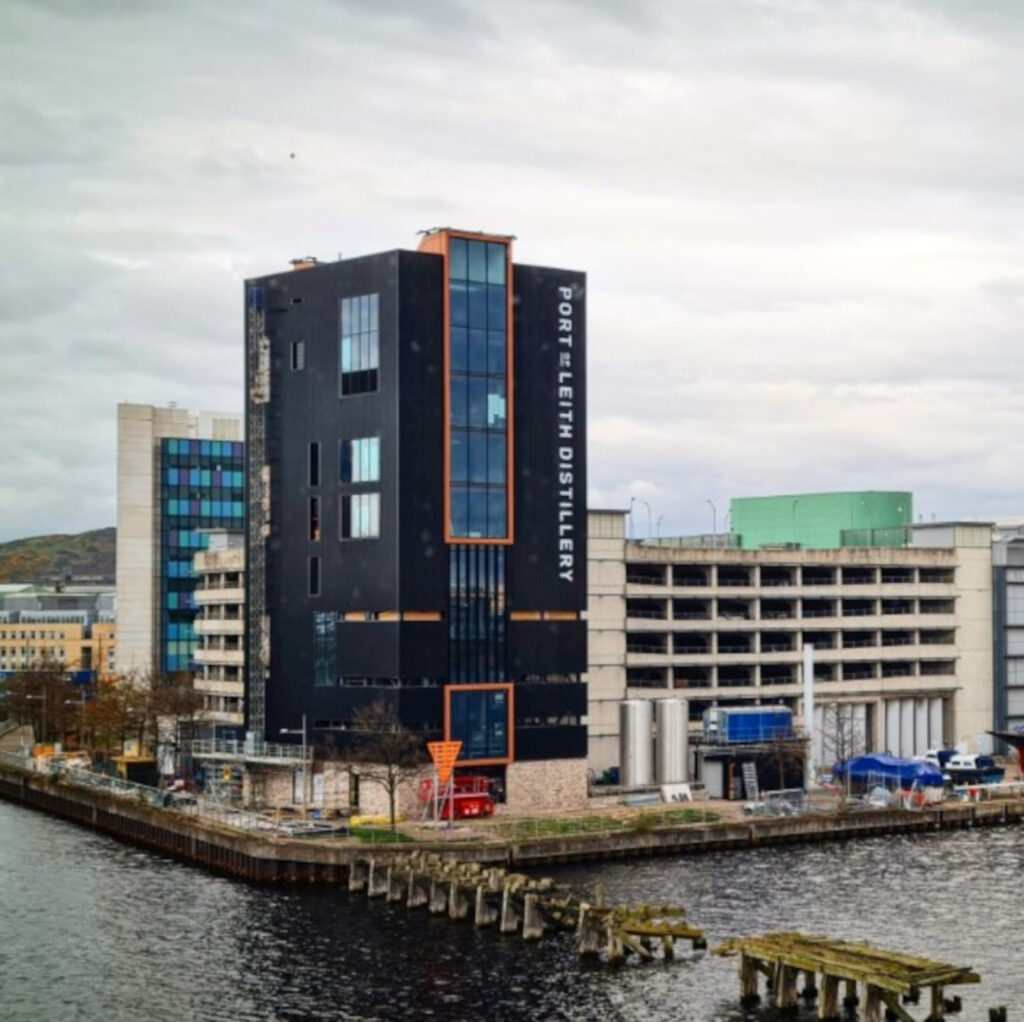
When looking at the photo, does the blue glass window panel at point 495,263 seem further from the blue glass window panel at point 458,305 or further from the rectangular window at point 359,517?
the rectangular window at point 359,517

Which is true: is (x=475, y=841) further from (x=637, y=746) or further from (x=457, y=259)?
(x=457, y=259)

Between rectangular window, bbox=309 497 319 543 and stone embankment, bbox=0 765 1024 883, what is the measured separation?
76.6 feet

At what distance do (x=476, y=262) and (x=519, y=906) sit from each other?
5549 cm

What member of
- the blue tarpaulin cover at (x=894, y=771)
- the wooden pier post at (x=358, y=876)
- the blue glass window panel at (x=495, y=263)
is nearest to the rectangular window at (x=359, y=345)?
the blue glass window panel at (x=495, y=263)

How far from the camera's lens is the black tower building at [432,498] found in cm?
13138

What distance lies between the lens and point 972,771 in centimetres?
15338

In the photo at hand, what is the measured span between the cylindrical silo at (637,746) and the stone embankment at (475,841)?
58.2 feet

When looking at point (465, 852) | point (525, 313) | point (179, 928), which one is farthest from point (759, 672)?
point (179, 928)

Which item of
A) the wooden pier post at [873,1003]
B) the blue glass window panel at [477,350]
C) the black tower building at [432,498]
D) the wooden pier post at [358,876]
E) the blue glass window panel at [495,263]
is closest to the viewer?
the wooden pier post at [873,1003]

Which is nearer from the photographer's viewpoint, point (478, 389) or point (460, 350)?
point (460, 350)

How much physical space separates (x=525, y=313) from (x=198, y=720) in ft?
179

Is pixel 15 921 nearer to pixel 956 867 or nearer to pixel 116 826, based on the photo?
pixel 116 826

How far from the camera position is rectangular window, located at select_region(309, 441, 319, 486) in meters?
138

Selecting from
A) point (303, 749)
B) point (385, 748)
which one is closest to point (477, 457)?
point (385, 748)
